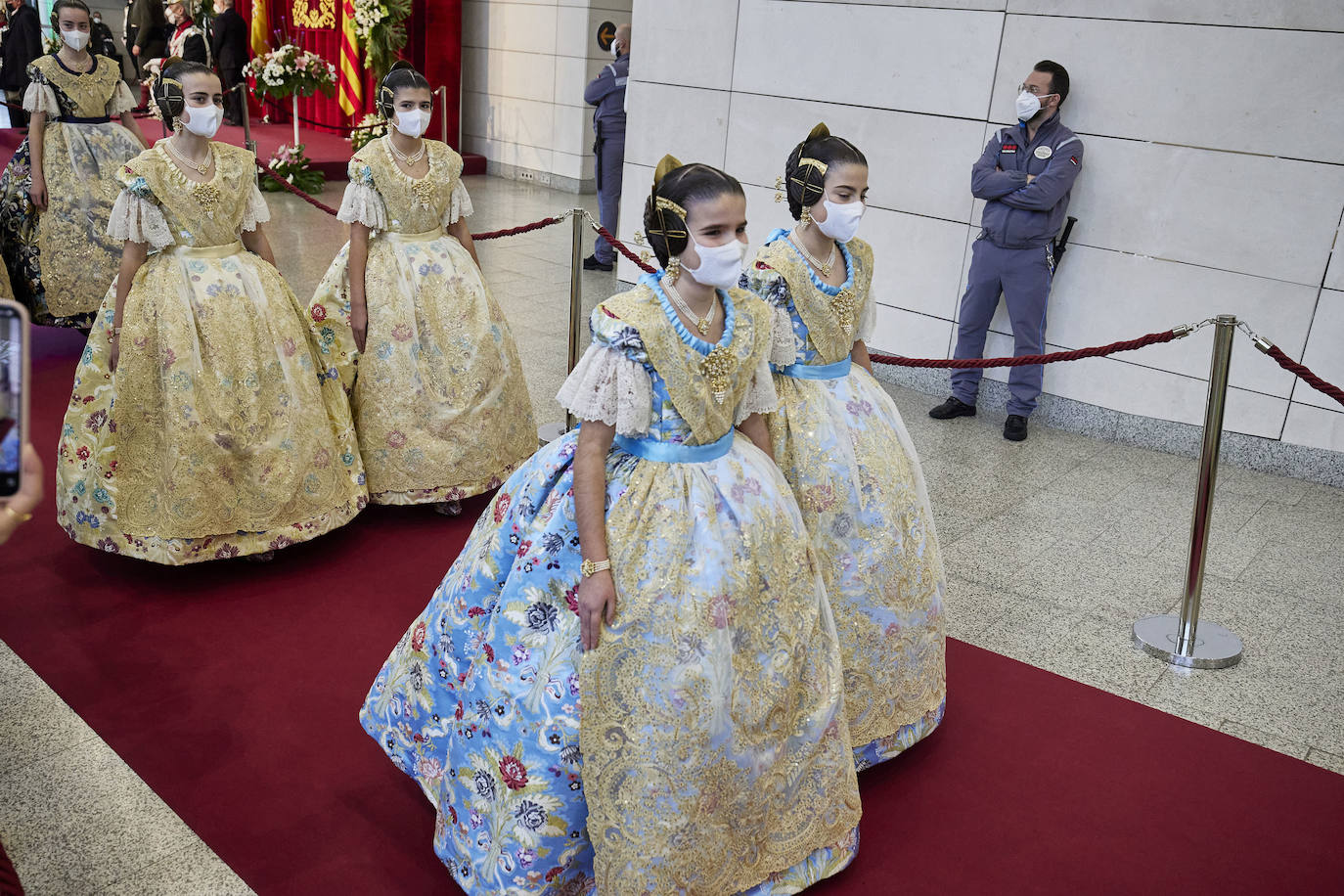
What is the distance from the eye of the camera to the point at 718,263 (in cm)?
221

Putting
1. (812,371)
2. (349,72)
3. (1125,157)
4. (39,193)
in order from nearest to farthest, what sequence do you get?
(812,371)
(1125,157)
(39,193)
(349,72)

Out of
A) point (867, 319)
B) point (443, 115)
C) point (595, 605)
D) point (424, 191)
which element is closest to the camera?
point (595, 605)

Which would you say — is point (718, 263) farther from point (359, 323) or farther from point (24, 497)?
point (359, 323)

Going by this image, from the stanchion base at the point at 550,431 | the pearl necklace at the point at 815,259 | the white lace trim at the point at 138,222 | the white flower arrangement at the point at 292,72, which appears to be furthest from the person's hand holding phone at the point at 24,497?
the white flower arrangement at the point at 292,72

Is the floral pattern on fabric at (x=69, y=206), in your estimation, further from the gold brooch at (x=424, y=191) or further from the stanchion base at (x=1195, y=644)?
the stanchion base at (x=1195, y=644)

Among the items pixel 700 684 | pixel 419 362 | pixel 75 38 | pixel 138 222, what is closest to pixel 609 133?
pixel 75 38

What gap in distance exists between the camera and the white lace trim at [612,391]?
2193 millimetres

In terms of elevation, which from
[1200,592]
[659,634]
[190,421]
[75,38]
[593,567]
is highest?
[75,38]

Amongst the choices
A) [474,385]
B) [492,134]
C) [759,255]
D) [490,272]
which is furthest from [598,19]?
[759,255]

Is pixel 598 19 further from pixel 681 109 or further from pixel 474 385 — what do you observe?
pixel 474 385

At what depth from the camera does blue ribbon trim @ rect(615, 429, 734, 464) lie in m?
2.27

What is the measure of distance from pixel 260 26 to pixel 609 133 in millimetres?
8066

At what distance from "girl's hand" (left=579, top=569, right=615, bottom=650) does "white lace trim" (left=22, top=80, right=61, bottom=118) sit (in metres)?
5.11

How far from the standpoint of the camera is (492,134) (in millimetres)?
12945
